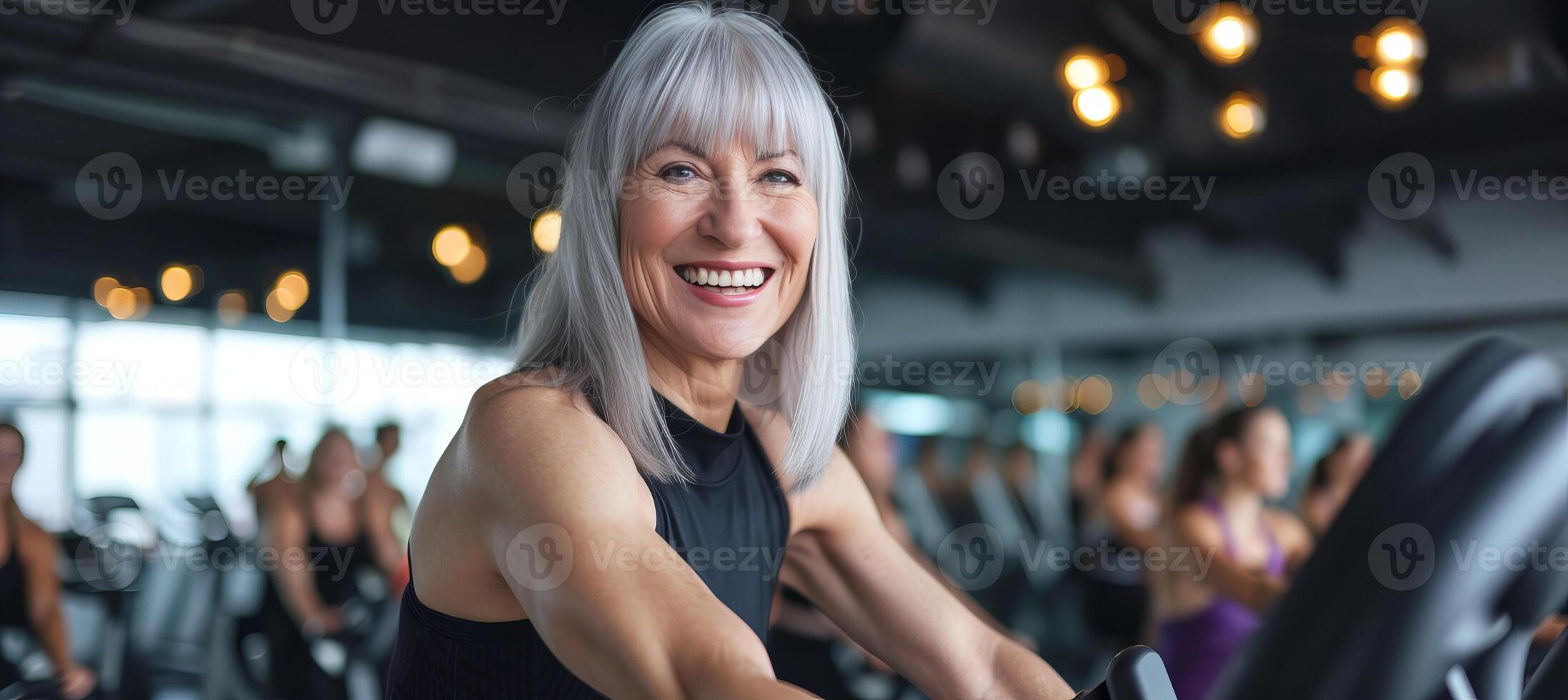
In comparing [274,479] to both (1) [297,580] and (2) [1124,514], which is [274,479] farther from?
(2) [1124,514]

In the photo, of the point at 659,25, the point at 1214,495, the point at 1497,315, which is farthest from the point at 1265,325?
the point at 659,25

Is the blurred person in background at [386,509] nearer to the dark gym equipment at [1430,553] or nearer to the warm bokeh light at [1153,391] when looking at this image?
the dark gym equipment at [1430,553]

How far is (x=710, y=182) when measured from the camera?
0.95 meters

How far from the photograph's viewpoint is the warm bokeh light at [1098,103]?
193 inches

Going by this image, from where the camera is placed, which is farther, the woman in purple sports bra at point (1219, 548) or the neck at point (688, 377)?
the woman in purple sports bra at point (1219, 548)

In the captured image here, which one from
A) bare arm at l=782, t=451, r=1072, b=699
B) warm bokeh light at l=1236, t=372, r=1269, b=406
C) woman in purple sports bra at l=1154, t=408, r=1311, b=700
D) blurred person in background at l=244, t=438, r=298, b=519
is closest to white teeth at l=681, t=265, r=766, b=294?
bare arm at l=782, t=451, r=1072, b=699

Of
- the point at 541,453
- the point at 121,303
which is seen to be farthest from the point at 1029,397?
the point at 541,453

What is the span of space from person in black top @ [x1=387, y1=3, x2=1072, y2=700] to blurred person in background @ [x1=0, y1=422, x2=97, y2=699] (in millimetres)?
3029

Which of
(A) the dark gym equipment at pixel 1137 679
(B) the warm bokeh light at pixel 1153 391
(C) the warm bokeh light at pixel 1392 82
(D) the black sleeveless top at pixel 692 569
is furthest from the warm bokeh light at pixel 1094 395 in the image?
(A) the dark gym equipment at pixel 1137 679

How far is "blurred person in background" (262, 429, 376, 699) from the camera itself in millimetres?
4328

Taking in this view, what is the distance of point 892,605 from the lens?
114 cm

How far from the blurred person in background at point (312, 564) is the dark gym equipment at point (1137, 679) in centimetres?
434

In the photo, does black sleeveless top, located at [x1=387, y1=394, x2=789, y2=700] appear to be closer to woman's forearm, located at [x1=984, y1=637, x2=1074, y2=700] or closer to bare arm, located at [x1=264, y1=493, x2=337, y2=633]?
woman's forearm, located at [x1=984, y1=637, x2=1074, y2=700]

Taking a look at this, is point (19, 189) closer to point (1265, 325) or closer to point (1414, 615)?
point (1414, 615)
